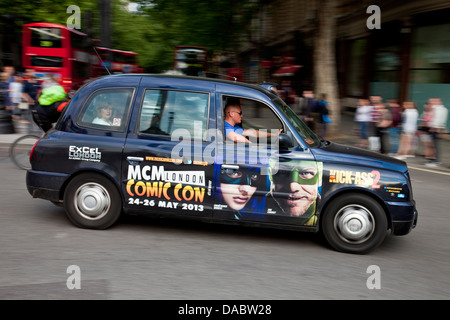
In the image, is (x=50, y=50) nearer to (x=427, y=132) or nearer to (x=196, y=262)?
(x=427, y=132)

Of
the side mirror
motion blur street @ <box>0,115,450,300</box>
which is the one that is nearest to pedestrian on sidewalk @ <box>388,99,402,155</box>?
motion blur street @ <box>0,115,450,300</box>

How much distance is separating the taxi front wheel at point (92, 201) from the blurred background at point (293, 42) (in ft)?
26.0

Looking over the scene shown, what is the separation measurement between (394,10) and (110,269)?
18.7 metres

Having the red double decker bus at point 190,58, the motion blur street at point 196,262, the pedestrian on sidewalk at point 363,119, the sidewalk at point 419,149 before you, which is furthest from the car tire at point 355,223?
the red double decker bus at point 190,58

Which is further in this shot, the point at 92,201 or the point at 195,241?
the point at 92,201

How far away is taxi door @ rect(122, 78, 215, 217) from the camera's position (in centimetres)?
529

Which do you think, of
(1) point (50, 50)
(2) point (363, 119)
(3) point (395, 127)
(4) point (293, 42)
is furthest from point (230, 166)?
(4) point (293, 42)

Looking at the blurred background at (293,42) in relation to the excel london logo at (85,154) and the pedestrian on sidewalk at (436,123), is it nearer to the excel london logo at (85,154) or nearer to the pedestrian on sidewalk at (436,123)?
the pedestrian on sidewalk at (436,123)

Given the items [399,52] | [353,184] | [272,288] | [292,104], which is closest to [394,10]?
[399,52]

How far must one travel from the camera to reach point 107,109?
5.54 meters

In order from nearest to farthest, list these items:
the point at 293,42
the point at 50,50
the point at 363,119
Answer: the point at 363,119 → the point at 50,50 → the point at 293,42

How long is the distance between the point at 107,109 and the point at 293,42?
29289 millimetres
